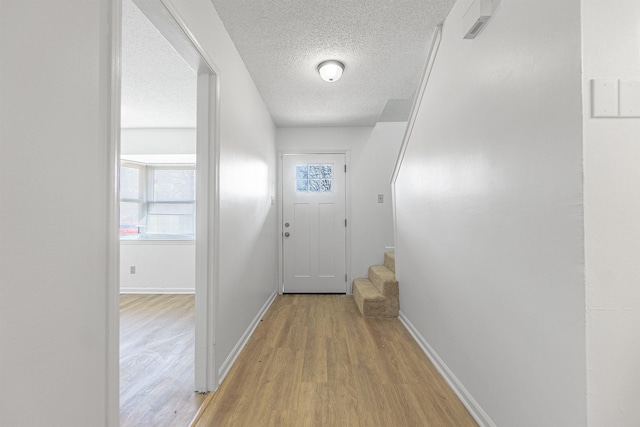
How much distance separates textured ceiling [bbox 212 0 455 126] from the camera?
193cm

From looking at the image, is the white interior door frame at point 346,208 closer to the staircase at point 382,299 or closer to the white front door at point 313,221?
the white front door at point 313,221

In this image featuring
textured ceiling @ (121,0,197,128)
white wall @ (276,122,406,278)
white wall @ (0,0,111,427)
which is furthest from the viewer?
white wall @ (276,122,406,278)

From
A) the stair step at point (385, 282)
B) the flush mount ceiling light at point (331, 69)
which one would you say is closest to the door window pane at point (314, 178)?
the stair step at point (385, 282)

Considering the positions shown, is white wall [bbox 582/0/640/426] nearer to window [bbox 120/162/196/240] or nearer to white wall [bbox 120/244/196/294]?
white wall [bbox 120/244/196/294]

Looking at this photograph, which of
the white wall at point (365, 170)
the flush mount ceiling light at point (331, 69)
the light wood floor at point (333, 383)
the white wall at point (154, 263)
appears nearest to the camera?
the light wood floor at point (333, 383)

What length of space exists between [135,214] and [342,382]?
4.07 meters

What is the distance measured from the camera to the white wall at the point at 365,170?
4.24 metres

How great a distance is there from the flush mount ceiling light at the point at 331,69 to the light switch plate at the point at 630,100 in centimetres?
200

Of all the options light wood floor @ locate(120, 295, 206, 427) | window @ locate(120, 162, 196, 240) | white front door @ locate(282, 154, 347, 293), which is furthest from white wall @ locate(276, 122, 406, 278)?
light wood floor @ locate(120, 295, 206, 427)

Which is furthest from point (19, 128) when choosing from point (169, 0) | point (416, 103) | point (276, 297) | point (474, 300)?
point (276, 297)

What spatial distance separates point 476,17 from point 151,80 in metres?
2.73

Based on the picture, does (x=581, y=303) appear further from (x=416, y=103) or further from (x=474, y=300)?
(x=416, y=103)

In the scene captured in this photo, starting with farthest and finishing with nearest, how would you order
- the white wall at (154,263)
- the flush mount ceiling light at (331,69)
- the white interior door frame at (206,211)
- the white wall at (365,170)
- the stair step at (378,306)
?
1. the white wall at (154,263)
2. the white wall at (365,170)
3. the stair step at (378,306)
4. the flush mount ceiling light at (331,69)
5. the white interior door frame at (206,211)

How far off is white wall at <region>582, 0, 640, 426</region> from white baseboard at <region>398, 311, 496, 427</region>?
0.66 m
